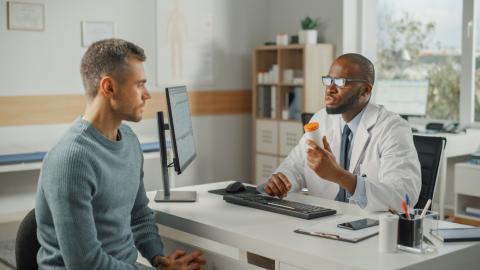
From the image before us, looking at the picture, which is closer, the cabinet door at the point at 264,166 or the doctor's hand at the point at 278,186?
the doctor's hand at the point at 278,186

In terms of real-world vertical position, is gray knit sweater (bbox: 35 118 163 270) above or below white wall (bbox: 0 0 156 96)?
below

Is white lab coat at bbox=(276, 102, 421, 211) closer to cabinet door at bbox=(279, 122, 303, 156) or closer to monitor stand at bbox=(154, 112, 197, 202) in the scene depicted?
monitor stand at bbox=(154, 112, 197, 202)

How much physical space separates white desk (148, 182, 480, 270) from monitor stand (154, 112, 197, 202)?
41 mm

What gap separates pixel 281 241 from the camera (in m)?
2.11

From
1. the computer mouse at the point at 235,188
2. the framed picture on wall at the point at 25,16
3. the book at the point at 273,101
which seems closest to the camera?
the computer mouse at the point at 235,188

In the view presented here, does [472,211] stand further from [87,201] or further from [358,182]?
[87,201]

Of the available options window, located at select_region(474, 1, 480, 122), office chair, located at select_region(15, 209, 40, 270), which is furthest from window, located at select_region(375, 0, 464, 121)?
office chair, located at select_region(15, 209, 40, 270)

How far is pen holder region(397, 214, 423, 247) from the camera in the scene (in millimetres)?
1998

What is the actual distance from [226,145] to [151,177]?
884 millimetres

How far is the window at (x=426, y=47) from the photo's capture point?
5.29 metres

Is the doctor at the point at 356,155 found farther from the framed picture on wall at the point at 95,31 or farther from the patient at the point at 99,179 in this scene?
the framed picture on wall at the point at 95,31

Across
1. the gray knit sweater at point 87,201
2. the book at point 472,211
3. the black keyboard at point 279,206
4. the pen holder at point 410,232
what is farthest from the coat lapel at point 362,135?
the book at point 472,211

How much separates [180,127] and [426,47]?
332 centimetres

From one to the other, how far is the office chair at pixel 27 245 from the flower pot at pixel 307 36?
3.86 meters
